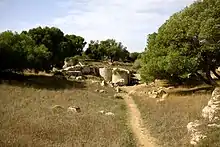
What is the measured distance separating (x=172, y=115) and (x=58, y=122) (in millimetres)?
6966

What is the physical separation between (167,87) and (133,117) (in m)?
15.6

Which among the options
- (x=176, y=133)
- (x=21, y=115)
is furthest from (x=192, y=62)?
(x=21, y=115)

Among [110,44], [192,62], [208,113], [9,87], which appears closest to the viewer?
[208,113]

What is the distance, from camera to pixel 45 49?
4672cm

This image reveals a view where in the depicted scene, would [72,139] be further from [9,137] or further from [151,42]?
[151,42]

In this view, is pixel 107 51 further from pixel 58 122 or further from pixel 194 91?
pixel 58 122

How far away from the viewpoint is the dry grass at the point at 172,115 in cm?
1658

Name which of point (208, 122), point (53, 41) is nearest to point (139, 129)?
point (208, 122)

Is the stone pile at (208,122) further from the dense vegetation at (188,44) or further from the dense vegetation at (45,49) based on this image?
the dense vegetation at (45,49)

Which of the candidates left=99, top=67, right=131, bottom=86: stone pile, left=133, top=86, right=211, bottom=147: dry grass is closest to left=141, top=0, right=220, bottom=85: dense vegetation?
left=133, top=86, right=211, bottom=147: dry grass

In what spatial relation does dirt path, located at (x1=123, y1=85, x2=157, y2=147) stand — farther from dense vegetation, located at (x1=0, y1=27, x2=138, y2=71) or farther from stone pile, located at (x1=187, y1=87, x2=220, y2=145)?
dense vegetation, located at (x1=0, y1=27, x2=138, y2=71)

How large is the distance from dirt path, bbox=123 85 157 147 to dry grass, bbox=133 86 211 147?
0.30m

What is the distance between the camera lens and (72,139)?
1565 cm

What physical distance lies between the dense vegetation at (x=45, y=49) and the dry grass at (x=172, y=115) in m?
15.2
